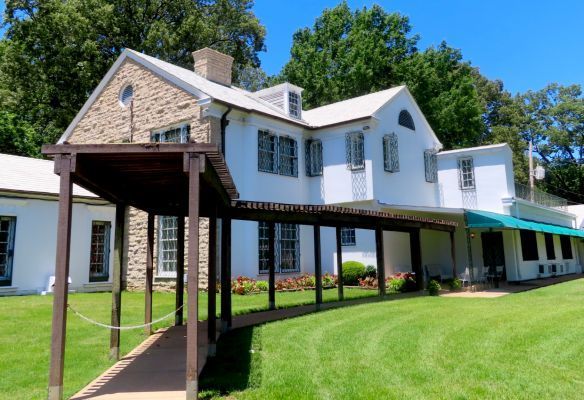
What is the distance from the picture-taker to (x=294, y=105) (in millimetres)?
20766

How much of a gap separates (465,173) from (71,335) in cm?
1855

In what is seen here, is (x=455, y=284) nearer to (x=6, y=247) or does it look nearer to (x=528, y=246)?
(x=528, y=246)

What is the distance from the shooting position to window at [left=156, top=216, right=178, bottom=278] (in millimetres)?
16469

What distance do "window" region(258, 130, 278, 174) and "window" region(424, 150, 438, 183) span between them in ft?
26.9

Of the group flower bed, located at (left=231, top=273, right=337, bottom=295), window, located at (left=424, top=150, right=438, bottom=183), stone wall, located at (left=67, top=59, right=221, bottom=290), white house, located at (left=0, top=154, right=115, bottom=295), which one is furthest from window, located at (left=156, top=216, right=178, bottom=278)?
window, located at (left=424, top=150, right=438, bottom=183)

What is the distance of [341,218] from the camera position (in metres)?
12.3

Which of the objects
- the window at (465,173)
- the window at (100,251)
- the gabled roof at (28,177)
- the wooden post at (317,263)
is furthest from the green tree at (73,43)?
the wooden post at (317,263)

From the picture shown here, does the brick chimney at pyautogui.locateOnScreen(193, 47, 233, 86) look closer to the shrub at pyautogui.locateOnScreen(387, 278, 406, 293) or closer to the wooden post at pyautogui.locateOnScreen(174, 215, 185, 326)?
the shrub at pyautogui.locateOnScreen(387, 278, 406, 293)

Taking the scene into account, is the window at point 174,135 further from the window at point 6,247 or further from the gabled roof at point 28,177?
the window at point 6,247

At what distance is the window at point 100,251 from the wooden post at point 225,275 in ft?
33.4

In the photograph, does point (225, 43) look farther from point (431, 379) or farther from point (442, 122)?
point (431, 379)

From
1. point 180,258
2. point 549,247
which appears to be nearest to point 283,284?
point 180,258

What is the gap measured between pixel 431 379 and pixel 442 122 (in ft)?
92.3

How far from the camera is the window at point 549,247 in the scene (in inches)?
945
